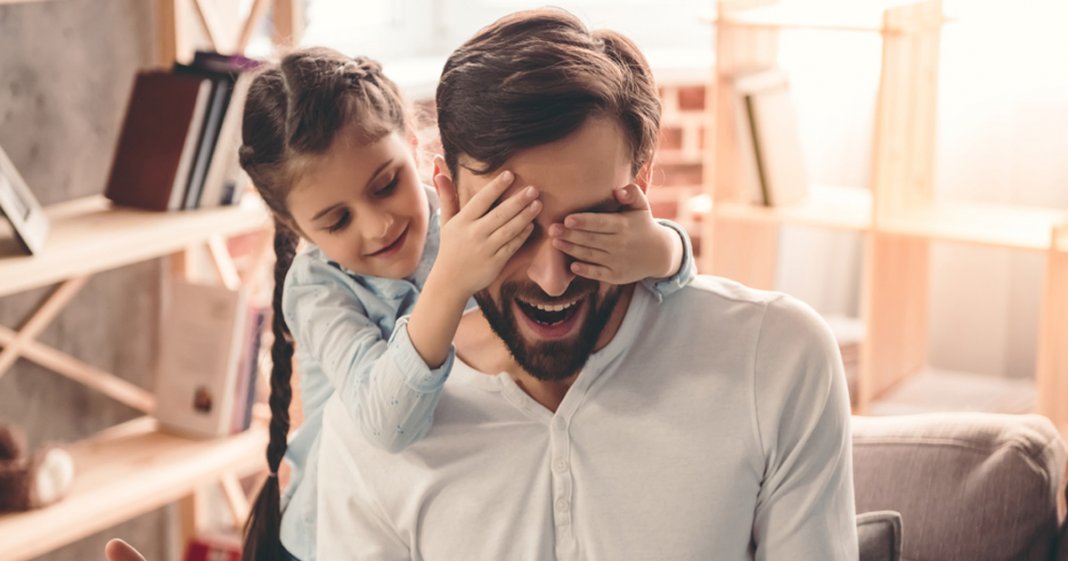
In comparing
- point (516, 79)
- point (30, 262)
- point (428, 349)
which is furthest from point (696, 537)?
point (30, 262)

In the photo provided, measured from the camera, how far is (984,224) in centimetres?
287

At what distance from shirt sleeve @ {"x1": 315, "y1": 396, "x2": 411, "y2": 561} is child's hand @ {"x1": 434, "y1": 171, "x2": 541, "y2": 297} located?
268 millimetres

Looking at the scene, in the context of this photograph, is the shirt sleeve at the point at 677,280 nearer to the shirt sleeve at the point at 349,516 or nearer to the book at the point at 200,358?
the shirt sleeve at the point at 349,516

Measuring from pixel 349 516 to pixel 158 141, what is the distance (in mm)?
1220

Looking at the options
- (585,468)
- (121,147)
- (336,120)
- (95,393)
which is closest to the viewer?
(585,468)

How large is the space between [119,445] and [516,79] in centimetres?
165

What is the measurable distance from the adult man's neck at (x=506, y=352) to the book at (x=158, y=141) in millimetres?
1121

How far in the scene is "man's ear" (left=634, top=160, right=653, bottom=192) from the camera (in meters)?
1.26

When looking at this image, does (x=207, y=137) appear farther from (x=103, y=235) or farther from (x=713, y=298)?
(x=713, y=298)

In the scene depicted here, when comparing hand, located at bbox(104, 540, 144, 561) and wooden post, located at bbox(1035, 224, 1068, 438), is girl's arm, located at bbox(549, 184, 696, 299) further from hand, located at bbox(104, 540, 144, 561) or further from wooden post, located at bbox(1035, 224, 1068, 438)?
wooden post, located at bbox(1035, 224, 1068, 438)

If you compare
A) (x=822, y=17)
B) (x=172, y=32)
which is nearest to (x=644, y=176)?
(x=172, y=32)

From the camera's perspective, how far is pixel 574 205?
118 cm

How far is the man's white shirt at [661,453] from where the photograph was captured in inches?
49.6

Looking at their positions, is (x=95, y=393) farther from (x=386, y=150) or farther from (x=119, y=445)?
(x=386, y=150)
